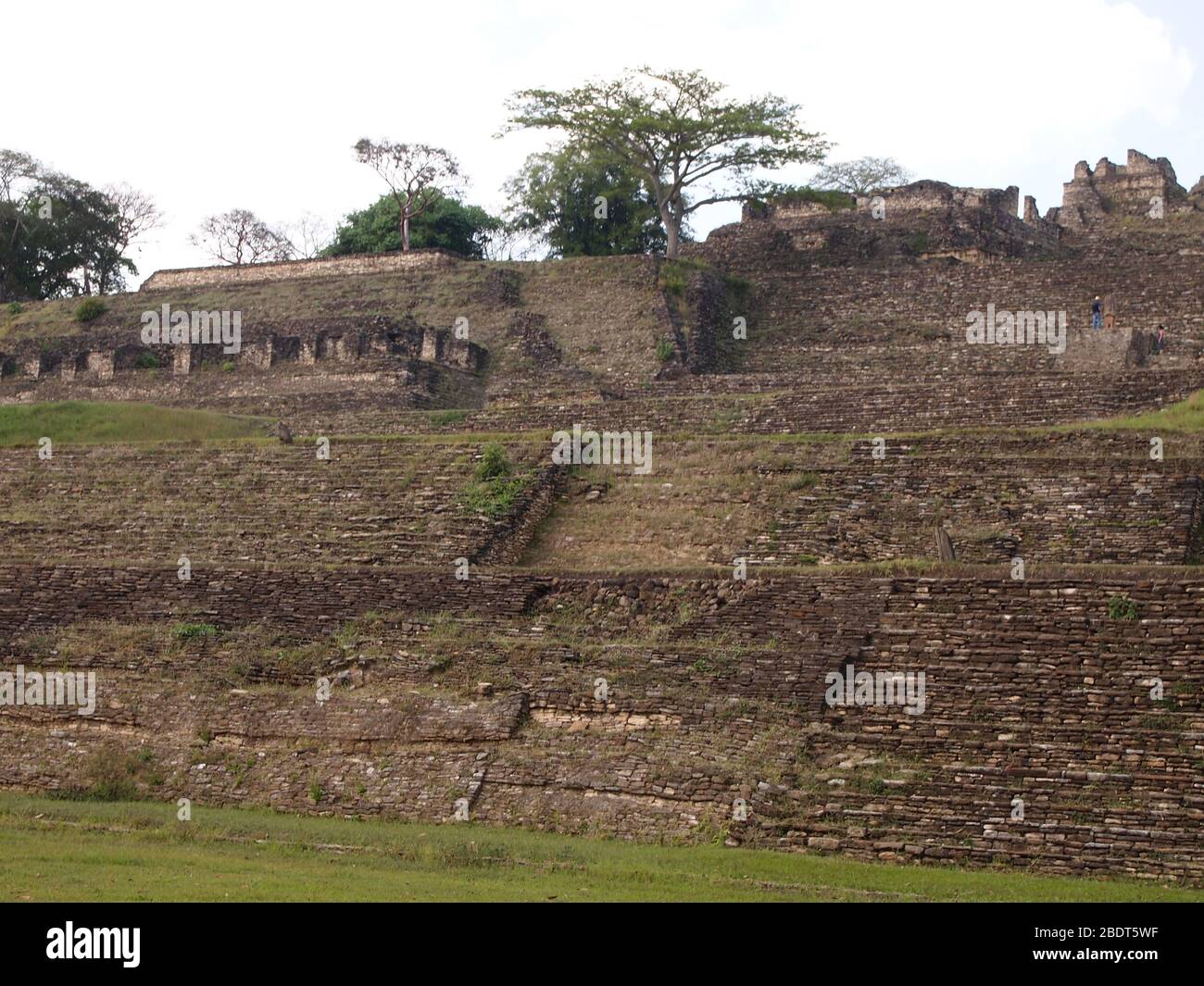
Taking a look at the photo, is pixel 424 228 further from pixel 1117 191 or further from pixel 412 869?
pixel 412 869

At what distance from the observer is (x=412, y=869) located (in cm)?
1489

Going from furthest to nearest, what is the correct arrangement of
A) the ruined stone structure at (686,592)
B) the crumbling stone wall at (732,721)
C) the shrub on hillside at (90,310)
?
1. the shrub on hillside at (90,310)
2. the ruined stone structure at (686,592)
3. the crumbling stone wall at (732,721)

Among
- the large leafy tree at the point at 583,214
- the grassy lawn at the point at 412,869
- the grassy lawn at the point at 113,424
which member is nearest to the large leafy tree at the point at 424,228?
the large leafy tree at the point at 583,214

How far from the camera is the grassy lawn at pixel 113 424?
103 feet

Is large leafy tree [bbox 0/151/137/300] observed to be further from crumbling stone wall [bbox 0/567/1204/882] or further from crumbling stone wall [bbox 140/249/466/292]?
crumbling stone wall [bbox 0/567/1204/882]

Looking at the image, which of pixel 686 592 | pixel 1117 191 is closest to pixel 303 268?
pixel 1117 191

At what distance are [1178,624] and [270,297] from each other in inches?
1287

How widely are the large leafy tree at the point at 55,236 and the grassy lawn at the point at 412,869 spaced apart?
134ft

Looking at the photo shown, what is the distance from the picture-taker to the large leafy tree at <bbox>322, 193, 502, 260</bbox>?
5284cm

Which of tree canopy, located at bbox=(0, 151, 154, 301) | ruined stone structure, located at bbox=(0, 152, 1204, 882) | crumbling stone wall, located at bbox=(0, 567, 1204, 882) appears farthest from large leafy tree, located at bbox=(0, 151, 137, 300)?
crumbling stone wall, located at bbox=(0, 567, 1204, 882)

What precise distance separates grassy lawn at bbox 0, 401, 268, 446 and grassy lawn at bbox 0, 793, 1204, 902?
49.4 feet

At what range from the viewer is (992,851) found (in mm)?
14781

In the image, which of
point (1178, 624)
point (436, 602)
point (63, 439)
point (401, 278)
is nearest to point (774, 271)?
point (401, 278)

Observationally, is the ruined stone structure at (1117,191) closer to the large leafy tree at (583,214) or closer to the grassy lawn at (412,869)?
the large leafy tree at (583,214)
